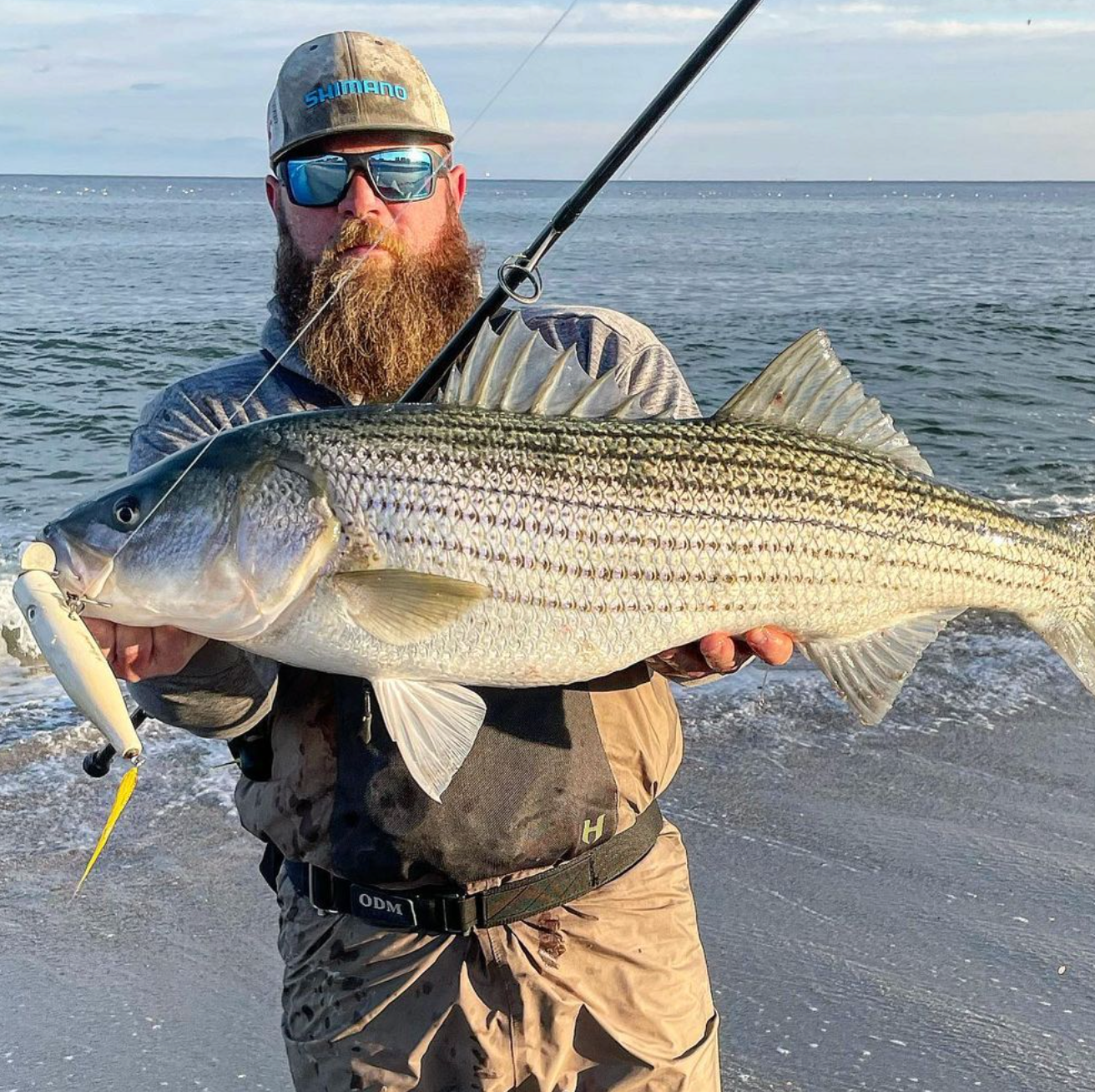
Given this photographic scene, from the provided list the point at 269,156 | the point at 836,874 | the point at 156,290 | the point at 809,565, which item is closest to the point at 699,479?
the point at 809,565

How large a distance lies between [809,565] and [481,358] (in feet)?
3.18

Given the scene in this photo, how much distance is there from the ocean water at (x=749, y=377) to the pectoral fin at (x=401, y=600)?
7.66ft

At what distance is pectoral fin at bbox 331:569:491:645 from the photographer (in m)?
2.66

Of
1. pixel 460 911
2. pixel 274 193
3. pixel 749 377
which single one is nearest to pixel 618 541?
pixel 460 911

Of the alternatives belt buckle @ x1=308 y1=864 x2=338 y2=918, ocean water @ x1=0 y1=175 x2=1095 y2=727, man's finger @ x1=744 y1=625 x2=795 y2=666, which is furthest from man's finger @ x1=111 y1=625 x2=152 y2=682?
ocean water @ x1=0 y1=175 x2=1095 y2=727

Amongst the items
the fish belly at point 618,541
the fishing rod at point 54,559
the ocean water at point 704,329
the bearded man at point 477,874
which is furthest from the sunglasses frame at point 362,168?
the ocean water at point 704,329

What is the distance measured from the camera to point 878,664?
3.25 m

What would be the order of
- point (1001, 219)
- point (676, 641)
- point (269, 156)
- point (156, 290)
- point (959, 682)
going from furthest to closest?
point (1001, 219), point (156, 290), point (959, 682), point (269, 156), point (676, 641)

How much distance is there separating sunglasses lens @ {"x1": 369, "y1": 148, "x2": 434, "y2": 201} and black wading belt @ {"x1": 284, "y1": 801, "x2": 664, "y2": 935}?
2.10m

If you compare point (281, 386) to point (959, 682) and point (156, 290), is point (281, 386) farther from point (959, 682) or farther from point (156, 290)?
point (156, 290)

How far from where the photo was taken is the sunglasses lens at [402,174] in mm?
3818

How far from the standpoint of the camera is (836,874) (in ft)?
16.9

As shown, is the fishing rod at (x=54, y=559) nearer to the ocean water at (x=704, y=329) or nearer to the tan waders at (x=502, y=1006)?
the tan waders at (x=502, y=1006)

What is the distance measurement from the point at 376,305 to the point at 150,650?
1345mm
